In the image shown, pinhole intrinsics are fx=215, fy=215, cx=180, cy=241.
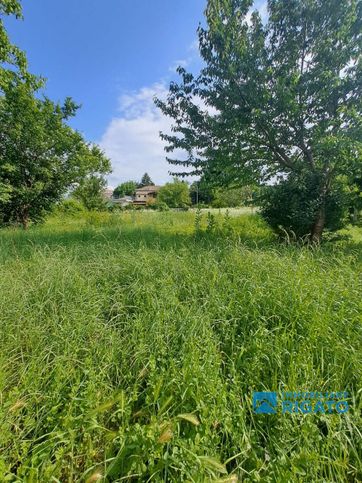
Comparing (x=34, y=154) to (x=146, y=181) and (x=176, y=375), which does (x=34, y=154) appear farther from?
(x=146, y=181)

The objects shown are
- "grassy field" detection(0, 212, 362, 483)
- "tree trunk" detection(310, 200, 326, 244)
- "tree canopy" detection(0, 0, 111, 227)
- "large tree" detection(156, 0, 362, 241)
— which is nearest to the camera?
"grassy field" detection(0, 212, 362, 483)

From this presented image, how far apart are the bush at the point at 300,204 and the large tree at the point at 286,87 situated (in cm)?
15

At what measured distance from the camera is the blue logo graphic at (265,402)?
1326 millimetres

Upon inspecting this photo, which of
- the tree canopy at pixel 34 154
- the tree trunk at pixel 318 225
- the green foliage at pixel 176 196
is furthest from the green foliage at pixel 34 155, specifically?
the green foliage at pixel 176 196

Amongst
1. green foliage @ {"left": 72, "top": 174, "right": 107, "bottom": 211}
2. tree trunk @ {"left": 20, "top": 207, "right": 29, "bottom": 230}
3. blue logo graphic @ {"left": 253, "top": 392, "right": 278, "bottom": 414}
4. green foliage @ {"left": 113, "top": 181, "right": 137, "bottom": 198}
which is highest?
green foliage @ {"left": 113, "top": 181, "right": 137, "bottom": 198}

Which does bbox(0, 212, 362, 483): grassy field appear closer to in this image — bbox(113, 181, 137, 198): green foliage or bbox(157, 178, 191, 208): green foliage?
bbox(157, 178, 191, 208): green foliage

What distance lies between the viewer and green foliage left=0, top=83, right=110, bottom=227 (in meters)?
8.50

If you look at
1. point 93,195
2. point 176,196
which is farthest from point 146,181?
point 93,195

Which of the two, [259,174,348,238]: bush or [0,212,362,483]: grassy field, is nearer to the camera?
[0,212,362,483]: grassy field

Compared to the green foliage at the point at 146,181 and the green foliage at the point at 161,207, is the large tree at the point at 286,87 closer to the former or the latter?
the green foliage at the point at 161,207

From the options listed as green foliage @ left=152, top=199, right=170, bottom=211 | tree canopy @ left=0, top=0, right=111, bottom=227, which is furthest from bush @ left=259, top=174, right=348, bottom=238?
green foliage @ left=152, top=199, right=170, bottom=211

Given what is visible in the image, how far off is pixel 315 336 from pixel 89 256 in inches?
137

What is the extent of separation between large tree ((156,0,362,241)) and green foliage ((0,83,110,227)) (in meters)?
6.28

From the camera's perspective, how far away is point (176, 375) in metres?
1.46
